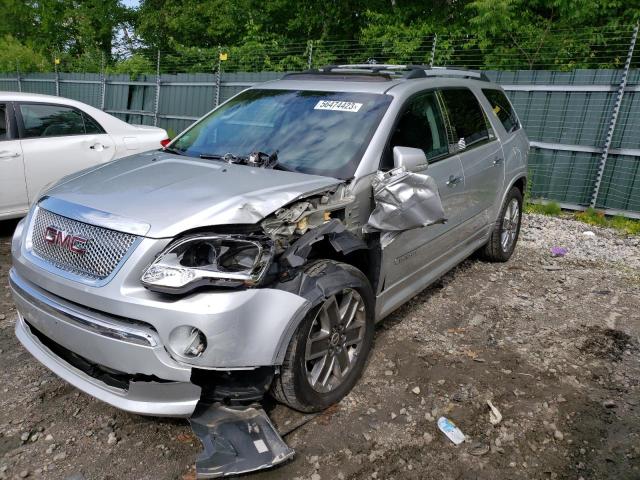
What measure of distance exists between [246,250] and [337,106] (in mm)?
1581

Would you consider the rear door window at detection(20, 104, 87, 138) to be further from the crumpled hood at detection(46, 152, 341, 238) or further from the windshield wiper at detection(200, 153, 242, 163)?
the windshield wiper at detection(200, 153, 242, 163)

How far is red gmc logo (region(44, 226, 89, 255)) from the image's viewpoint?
252cm

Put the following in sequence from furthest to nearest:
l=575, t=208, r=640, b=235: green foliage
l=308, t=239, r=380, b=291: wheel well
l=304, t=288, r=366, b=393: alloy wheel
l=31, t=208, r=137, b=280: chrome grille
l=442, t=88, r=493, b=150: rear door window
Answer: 1. l=575, t=208, r=640, b=235: green foliage
2. l=442, t=88, r=493, b=150: rear door window
3. l=308, t=239, r=380, b=291: wheel well
4. l=304, t=288, r=366, b=393: alloy wheel
5. l=31, t=208, r=137, b=280: chrome grille

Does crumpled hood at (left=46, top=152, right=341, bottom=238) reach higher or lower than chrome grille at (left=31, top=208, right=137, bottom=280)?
higher

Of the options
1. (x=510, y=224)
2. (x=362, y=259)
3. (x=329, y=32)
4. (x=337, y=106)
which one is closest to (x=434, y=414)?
(x=362, y=259)

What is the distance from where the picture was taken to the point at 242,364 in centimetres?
240

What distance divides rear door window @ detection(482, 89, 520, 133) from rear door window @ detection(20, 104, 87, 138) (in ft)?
15.0

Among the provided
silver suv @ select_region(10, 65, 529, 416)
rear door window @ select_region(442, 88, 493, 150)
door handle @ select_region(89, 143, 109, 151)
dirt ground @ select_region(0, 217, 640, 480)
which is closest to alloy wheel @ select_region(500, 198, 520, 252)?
rear door window @ select_region(442, 88, 493, 150)

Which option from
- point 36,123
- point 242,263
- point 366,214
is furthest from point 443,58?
point 242,263

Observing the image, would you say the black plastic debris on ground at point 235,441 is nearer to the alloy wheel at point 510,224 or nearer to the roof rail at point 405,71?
the roof rail at point 405,71

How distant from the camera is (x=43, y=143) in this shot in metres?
5.75

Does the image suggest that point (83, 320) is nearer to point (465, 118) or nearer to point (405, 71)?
point (405, 71)

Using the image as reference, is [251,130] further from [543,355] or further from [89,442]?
[543,355]

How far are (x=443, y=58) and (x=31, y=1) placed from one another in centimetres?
2846
